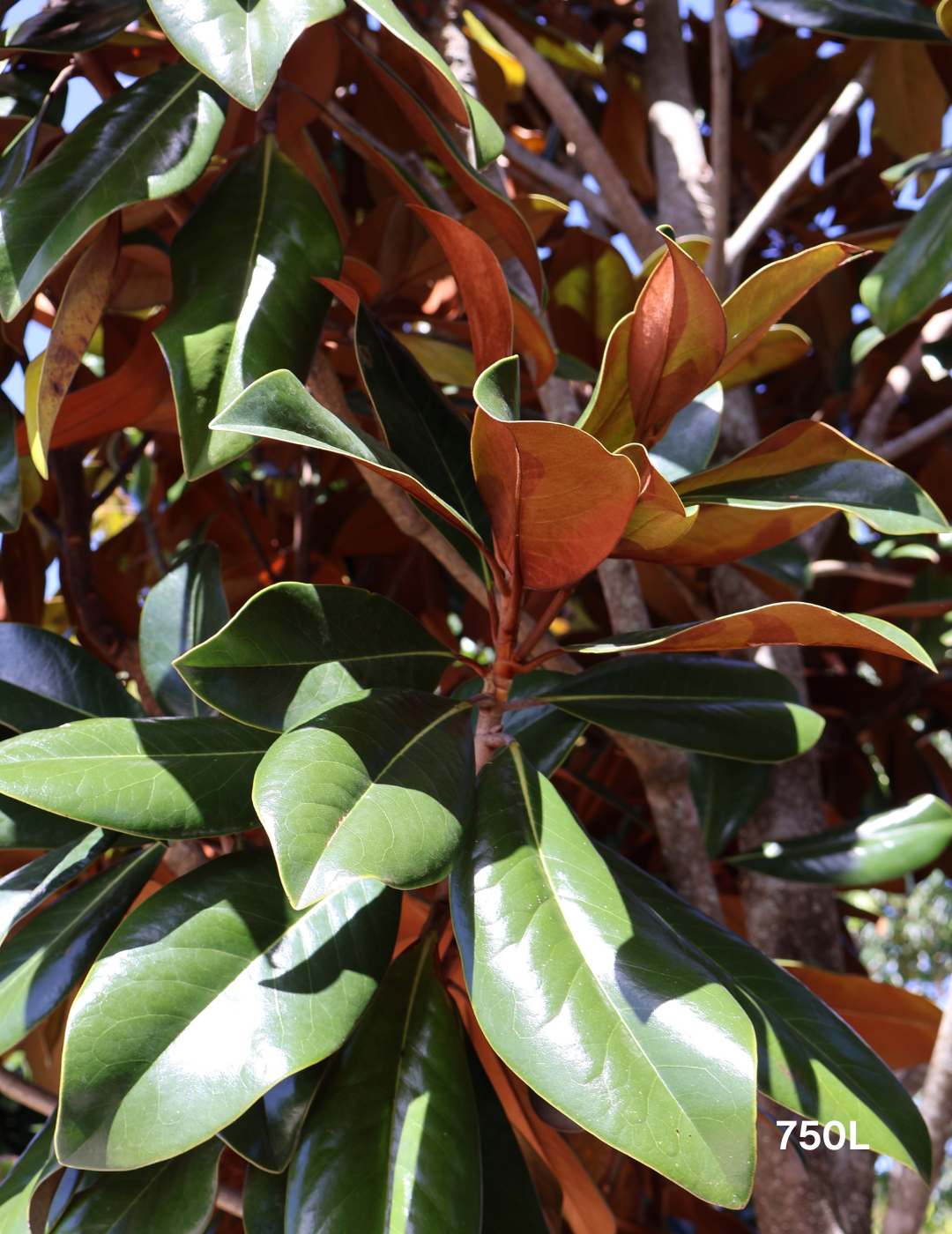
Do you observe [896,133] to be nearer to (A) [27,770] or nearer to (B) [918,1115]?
(B) [918,1115]

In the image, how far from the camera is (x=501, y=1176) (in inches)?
24.1

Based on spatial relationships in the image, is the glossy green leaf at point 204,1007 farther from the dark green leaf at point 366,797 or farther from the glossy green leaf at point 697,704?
the glossy green leaf at point 697,704

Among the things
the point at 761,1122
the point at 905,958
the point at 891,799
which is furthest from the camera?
the point at 905,958

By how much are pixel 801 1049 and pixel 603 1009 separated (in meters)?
0.20

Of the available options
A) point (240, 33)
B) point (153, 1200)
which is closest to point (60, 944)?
point (153, 1200)

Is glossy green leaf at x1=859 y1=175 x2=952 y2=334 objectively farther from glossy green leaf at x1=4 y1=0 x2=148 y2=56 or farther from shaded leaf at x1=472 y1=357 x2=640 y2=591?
glossy green leaf at x1=4 y1=0 x2=148 y2=56

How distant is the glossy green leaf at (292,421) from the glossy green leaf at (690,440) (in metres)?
0.30

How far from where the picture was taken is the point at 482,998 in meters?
0.43

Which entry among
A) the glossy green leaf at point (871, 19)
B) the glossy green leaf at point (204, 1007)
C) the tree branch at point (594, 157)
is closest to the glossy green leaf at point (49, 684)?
the glossy green leaf at point (204, 1007)

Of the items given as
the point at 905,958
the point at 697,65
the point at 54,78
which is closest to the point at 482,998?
the point at 54,78

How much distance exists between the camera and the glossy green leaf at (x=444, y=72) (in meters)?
0.52

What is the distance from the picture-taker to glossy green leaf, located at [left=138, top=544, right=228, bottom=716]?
743mm

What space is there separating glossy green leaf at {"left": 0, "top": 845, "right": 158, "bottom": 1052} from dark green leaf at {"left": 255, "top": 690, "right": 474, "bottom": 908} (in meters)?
0.28

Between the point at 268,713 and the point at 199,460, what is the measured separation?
15cm
